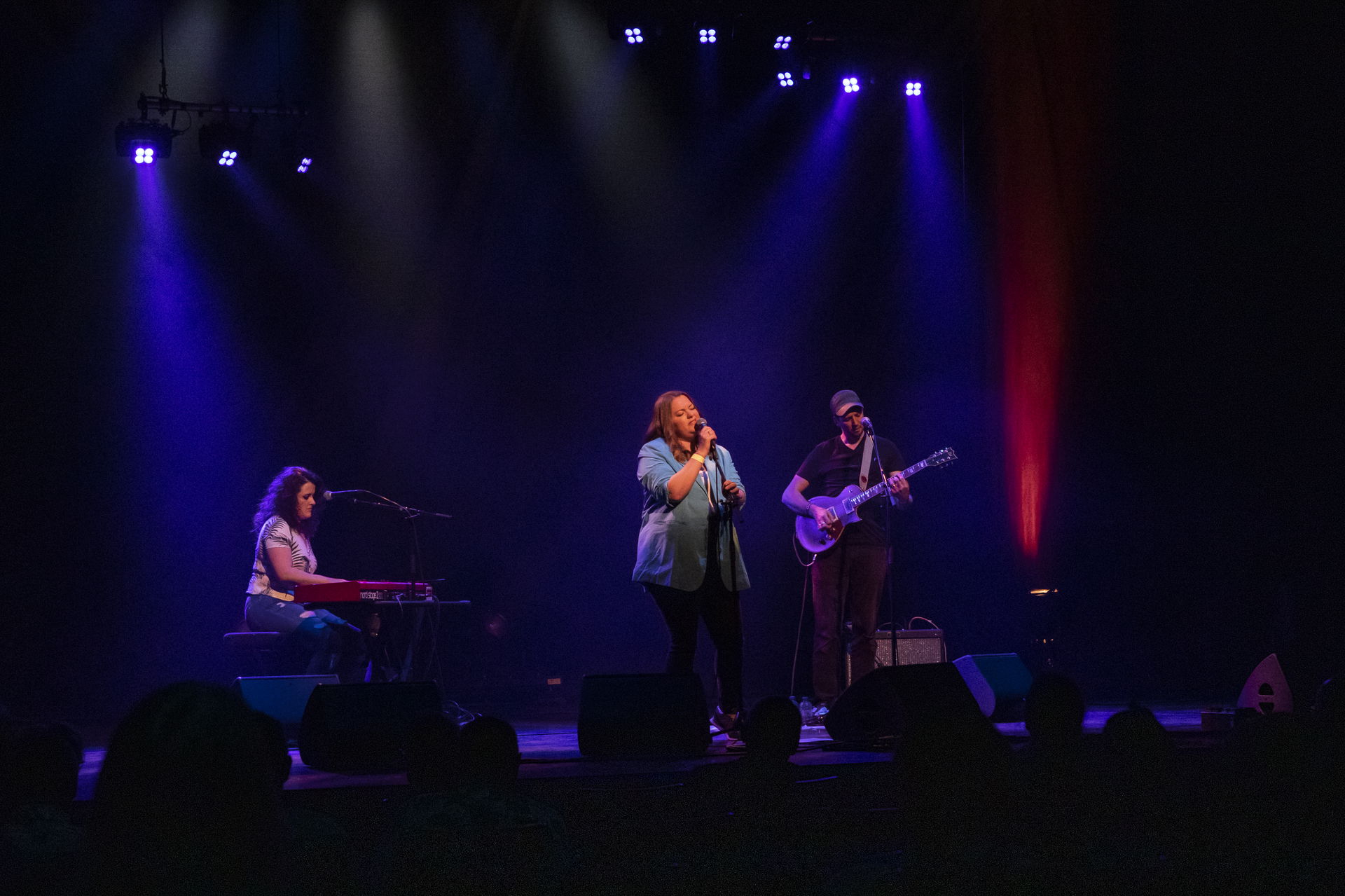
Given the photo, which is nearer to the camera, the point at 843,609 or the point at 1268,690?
the point at 1268,690

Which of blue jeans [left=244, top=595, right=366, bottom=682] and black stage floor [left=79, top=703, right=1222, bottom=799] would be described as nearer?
black stage floor [left=79, top=703, right=1222, bottom=799]

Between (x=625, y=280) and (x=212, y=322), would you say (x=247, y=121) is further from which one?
(x=625, y=280)

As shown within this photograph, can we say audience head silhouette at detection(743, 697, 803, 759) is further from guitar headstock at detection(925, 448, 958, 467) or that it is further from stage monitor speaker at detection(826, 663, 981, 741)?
guitar headstock at detection(925, 448, 958, 467)

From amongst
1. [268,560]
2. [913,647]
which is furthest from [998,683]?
[268,560]

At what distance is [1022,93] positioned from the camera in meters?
8.55

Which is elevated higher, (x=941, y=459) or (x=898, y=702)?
(x=941, y=459)

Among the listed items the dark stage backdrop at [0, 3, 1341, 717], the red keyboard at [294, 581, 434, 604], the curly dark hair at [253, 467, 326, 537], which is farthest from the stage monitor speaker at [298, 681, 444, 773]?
the dark stage backdrop at [0, 3, 1341, 717]

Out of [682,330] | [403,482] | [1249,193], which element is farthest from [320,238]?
[1249,193]

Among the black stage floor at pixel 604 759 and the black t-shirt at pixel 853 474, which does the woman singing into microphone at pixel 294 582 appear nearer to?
the black stage floor at pixel 604 759

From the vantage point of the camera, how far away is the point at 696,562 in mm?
4770

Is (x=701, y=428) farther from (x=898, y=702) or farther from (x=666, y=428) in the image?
(x=898, y=702)

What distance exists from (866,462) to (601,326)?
2.88 metres

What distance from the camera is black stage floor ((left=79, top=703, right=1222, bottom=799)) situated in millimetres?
3490

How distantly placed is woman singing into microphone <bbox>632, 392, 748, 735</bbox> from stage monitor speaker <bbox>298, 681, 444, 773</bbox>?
130 centimetres
